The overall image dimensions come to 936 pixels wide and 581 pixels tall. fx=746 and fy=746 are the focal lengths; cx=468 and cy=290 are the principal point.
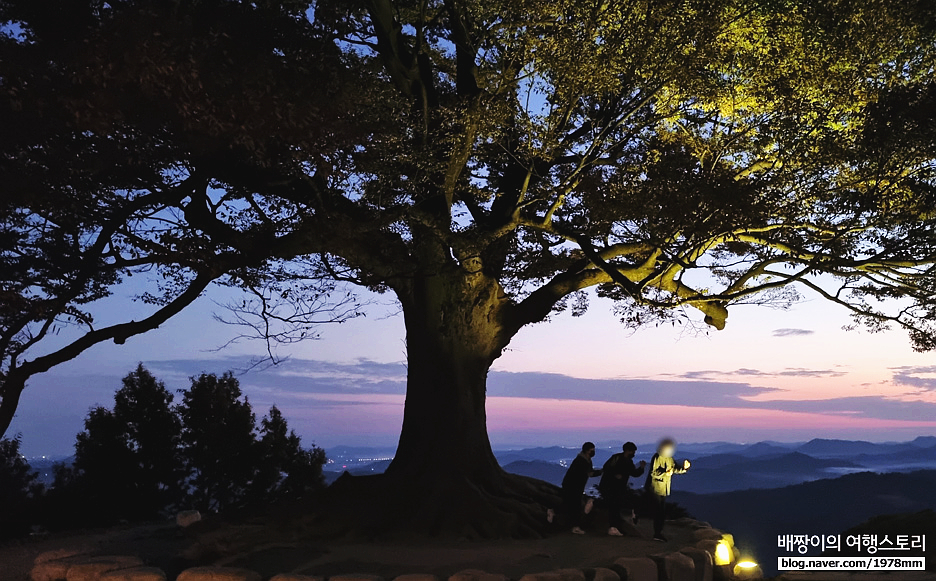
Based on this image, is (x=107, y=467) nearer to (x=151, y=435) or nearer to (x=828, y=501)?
(x=151, y=435)

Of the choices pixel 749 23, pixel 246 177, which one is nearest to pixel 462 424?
pixel 246 177

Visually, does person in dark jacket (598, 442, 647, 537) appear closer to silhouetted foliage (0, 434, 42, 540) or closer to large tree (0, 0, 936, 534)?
large tree (0, 0, 936, 534)

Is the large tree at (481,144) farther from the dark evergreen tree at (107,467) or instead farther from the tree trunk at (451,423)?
the dark evergreen tree at (107,467)

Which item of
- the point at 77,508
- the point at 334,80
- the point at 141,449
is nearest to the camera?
the point at 334,80

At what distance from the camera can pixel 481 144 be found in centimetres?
1328

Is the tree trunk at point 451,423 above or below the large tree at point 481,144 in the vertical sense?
below

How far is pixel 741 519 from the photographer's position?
46.7m

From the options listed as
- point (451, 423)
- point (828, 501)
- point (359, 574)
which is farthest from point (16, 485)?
point (828, 501)

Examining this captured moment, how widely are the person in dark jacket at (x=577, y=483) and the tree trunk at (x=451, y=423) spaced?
1.46ft

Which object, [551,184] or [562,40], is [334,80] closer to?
[562,40]

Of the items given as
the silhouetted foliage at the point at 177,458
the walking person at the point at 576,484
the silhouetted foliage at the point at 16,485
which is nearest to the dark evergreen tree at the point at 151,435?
the silhouetted foliage at the point at 177,458

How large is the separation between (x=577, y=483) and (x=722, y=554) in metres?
2.23

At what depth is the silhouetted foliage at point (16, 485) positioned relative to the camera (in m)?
13.4

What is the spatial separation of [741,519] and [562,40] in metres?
43.3
